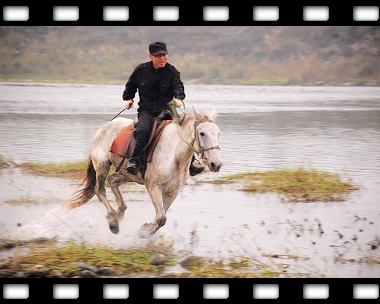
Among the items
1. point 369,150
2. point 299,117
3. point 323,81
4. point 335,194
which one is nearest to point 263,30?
point 323,81

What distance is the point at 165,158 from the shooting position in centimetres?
994

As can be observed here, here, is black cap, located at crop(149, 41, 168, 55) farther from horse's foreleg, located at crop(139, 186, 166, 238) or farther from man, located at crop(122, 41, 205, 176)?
horse's foreleg, located at crop(139, 186, 166, 238)

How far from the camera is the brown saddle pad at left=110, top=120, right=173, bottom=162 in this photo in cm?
1019

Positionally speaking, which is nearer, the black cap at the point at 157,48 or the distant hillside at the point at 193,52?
the black cap at the point at 157,48

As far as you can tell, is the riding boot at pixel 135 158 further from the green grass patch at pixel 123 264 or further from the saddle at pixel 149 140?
the green grass patch at pixel 123 264

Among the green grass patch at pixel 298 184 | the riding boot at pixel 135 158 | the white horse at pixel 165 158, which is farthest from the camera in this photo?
the green grass patch at pixel 298 184

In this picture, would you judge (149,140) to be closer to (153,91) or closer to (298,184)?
(153,91)

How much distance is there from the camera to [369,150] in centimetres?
2130

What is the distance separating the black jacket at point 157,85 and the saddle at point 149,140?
210 millimetres

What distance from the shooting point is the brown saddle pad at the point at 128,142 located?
1019cm

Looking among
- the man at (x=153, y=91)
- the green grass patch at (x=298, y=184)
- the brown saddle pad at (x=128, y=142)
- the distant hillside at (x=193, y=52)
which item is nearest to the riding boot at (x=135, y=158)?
the man at (x=153, y=91)

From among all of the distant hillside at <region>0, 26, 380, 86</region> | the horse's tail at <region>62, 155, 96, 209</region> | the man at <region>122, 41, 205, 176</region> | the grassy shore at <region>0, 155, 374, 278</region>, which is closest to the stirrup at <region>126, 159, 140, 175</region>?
the man at <region>122, 41, 205, 176</region>

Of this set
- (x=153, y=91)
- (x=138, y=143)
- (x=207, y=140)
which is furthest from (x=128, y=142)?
(x=207, y=140)

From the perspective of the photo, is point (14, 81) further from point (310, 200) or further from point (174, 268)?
point (174, 268)
